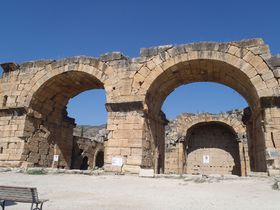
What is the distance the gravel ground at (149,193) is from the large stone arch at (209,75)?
2.26 meters

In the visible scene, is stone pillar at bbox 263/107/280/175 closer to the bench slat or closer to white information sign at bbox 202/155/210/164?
the bench slat

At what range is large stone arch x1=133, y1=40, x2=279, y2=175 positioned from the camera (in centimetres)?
974

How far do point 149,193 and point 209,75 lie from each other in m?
6.50

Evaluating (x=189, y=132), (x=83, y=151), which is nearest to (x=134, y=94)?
(x=189, y=132)

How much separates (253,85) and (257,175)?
114 inches

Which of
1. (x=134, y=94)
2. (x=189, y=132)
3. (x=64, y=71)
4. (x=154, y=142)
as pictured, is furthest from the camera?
(x=189, y=132)

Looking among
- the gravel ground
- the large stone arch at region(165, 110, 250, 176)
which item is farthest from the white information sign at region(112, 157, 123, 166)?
the large stone arch at region(165, 110, 250, 176)

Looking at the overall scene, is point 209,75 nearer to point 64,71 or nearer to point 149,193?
point 64,71

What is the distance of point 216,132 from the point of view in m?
18.5

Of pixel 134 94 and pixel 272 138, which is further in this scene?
pixel 134 94

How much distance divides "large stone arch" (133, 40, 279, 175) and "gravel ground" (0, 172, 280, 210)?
2255 mm

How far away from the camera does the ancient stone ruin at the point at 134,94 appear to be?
9.77m

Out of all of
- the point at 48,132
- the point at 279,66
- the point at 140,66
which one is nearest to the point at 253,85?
the point at 279,66

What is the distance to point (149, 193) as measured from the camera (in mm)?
6605
